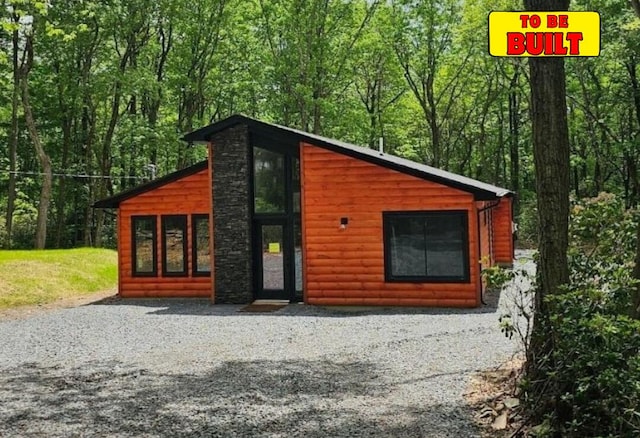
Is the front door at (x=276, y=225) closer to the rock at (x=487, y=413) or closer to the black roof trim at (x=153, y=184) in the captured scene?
the black roof trim at (x=153, y=184)

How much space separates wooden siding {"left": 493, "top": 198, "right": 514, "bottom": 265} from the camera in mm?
19125

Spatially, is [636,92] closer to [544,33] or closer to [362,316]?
[362,316]

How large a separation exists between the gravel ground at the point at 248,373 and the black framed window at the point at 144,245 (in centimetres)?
299

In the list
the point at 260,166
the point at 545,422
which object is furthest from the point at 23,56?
the point at 545,422

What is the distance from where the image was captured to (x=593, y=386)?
4.01m

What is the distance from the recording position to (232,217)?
42.0 ft

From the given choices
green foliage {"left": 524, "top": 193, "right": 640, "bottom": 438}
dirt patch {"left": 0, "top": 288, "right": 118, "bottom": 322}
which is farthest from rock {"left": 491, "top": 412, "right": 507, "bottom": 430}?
dirt patch {"left": 0, "top": 288, "right": 118, "bottom": 322}

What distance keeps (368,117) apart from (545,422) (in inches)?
1042

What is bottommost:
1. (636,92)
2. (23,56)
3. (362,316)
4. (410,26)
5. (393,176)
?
(362,316)

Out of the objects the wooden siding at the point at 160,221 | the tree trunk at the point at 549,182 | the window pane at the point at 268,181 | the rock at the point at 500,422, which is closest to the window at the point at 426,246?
the window pane at the point at 268,181

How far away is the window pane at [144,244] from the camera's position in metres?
14.1

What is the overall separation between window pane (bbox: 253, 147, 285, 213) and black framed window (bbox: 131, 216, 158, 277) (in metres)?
2.97

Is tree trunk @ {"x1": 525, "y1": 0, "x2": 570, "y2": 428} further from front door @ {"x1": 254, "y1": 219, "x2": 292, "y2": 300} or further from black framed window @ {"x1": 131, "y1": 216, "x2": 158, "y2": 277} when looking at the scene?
black framed window @ {"x1": 131, "y1": 216, "x2": 158, "y2": 277}

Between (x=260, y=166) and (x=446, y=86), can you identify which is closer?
(x=260, y=166)
